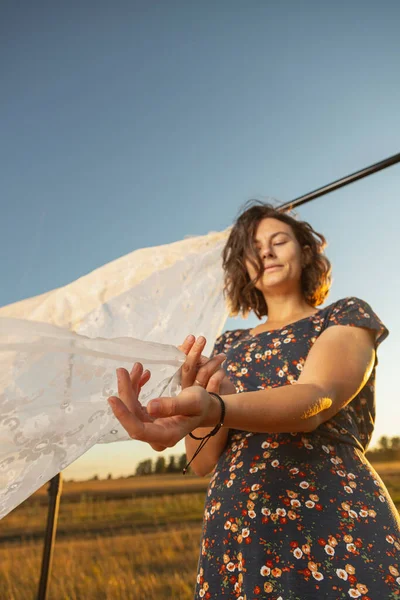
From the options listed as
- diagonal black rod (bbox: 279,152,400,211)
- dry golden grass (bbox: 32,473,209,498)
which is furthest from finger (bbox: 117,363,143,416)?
dry golden grass (bbox: 32,473,209,498)

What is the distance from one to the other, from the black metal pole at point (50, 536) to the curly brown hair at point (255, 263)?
95cm

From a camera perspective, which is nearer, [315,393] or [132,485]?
[315,393]

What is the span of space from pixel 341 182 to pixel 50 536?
5.46 ft

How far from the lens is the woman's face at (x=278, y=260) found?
4.25 feet

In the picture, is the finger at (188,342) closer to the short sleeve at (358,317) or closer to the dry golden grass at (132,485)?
the short sleeve at (358,317)

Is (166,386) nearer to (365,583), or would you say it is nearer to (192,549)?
(365,583)

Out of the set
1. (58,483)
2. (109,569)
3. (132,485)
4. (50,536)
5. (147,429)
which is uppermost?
(147,429)

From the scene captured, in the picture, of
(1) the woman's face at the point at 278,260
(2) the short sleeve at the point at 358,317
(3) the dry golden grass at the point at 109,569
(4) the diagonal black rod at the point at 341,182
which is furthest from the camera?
(3) the dry golden grass at the point at 109,569

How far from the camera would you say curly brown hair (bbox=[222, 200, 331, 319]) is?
4.55 ft

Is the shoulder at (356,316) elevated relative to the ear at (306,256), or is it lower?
lower

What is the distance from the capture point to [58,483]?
177cm

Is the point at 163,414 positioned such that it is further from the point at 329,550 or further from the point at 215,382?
the point at 329,550

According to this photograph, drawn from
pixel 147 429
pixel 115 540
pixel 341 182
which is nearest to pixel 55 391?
pixel 147 429

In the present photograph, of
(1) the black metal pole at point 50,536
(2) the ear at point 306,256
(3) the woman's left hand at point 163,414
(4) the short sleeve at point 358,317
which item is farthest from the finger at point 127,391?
(1) the black metal pole at point 50,536
